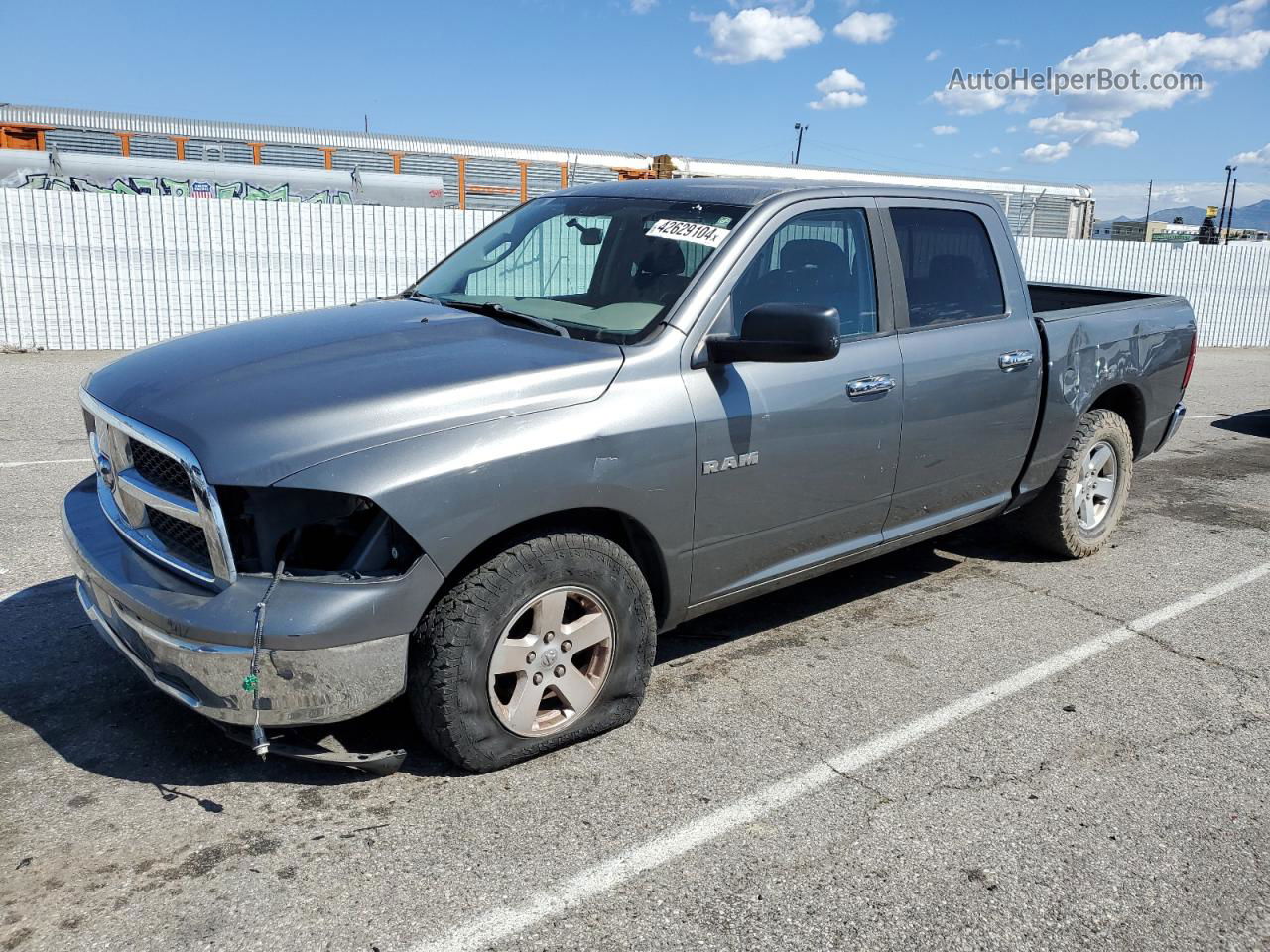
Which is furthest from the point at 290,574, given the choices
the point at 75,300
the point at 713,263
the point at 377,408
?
the point at 75,300

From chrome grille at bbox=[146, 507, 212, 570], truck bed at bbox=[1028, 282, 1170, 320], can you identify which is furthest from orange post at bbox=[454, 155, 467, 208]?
chrome grille at bbox=[146, 507, 212, 570]

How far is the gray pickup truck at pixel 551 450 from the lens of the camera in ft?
9.00

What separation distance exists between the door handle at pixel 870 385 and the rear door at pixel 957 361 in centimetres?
13

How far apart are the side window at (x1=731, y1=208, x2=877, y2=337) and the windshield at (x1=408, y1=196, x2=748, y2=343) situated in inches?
7.8

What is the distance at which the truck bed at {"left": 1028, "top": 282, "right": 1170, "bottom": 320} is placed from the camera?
6266 mm

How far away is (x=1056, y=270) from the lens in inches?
765

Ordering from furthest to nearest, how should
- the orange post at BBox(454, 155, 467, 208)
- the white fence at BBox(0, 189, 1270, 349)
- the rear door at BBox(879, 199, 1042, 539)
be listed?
the orange post at BBox(454, 155, 467, 208) → the white fence at BBox(0, 189, 1270, 349) → the rear door at BBox(879, 199, 1042, 539)

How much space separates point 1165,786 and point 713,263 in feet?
7.58

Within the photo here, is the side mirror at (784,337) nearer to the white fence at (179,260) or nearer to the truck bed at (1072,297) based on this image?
the truck bed at (1072,297)

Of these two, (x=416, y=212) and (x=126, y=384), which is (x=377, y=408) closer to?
(x=126, y=384)

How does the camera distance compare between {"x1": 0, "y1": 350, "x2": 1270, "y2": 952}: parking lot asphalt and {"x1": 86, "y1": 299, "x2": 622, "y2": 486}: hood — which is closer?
{"x1": 0, "y1": 350, "x2": 1270, "y2": 952}: parking lot asphalt

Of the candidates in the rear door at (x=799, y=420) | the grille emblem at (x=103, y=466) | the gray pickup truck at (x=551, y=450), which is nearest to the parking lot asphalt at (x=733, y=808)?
the gray pickup truck at (x=551, y=450)

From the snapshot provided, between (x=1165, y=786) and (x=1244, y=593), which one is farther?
(x=1244, y=593)

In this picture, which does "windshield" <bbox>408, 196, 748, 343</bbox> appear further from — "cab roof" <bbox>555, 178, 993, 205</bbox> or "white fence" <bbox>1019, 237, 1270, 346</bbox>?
"white fence" <bbox>1019, 237, 1270, 346</bbox>
